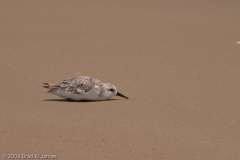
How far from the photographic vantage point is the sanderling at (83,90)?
386 inches

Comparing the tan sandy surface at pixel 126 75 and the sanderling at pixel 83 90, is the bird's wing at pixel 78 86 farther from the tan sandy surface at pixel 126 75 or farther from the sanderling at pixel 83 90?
the tan sandy surface at pixel 126 75

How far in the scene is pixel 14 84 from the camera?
433 inches

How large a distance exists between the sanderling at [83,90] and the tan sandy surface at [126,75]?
18cm

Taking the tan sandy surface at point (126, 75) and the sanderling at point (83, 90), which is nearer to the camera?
the tan sandy surface at point (126, 75)

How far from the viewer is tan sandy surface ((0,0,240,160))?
756 cm

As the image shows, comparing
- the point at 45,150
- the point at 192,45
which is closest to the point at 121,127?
the point at 45,150

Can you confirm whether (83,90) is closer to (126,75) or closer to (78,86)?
(78,86)

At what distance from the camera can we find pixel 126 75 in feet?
39.4

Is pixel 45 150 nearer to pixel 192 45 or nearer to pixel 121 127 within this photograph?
pixel 121 127

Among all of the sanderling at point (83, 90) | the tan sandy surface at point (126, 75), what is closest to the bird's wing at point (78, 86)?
the sanderling at point (83, 90)

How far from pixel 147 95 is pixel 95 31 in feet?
16.1

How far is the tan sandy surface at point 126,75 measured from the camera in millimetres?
7559

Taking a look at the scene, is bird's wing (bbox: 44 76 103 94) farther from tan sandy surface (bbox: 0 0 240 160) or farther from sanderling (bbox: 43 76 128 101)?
tan sandy surface (bbox: 0 0 240 160)

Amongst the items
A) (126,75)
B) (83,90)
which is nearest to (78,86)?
(83,90)
